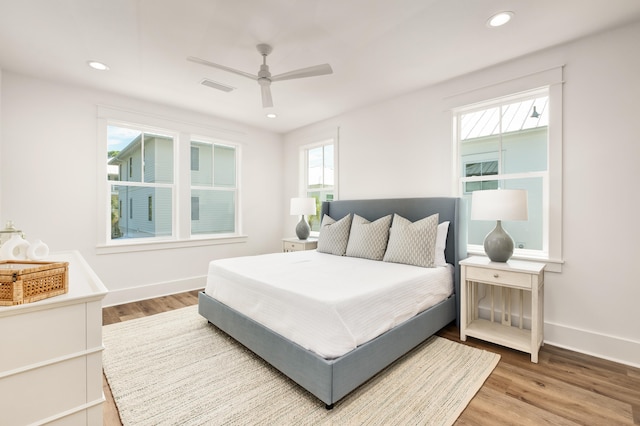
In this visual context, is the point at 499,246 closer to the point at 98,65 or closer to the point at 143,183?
the point at 98,65

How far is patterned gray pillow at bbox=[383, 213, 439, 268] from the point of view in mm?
2853

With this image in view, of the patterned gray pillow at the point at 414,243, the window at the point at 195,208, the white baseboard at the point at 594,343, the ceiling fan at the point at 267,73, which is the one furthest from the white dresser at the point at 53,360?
the window at the point at 195,208

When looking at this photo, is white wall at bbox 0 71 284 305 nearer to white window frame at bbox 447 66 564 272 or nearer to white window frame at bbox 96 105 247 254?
white window frame at bbox 96 105 247 254

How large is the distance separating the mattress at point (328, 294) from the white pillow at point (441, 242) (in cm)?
10

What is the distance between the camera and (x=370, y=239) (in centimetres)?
332

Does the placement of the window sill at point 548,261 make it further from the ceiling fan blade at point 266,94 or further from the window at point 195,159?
the window at point 195,159

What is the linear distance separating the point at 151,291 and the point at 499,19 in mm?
4756

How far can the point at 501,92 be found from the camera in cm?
289

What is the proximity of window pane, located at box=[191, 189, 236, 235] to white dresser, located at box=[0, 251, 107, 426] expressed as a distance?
3.48 meters

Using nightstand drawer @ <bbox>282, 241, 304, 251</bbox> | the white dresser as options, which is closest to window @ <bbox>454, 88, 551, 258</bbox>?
nightstand drawer @ <bbox>282, 241, 304, 251</bbox>

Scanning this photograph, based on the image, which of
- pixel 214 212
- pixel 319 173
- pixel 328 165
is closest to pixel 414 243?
pixel 328 165

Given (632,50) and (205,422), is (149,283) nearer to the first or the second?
(205,422)

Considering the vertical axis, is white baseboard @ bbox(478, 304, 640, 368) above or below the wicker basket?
below

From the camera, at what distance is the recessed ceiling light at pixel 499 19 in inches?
83.8
